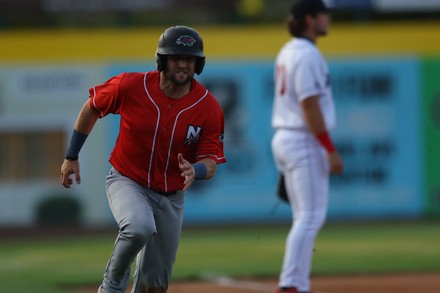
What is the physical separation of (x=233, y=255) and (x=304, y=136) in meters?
6.35

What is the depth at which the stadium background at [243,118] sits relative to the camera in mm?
24828

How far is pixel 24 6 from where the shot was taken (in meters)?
28.7

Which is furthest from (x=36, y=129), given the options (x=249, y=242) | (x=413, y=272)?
(x=413, y=272)

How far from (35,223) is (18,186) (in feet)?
3.34

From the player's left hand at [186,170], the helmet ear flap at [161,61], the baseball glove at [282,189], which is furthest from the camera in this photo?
the baseball glove at [282,189]

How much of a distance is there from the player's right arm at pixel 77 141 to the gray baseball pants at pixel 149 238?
262mm

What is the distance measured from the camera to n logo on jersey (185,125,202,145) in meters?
6.86

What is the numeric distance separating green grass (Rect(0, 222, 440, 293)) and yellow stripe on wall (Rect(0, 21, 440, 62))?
5.56 m

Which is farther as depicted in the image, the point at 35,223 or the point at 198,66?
the point at 35,223

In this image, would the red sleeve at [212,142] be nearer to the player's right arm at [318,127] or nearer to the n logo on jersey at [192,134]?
the n logo on jersey at [192,134]

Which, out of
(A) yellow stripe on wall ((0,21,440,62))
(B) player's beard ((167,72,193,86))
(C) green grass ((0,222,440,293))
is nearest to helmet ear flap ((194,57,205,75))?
(B) player's beard ((167,72,193,86))

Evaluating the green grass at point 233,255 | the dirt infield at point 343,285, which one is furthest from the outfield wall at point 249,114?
the dirt infield at point 343,285

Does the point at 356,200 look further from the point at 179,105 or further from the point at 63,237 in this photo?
the point at 179,105

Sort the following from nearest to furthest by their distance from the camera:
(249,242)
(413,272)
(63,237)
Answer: (413,272) → (249,242) → (63,237)
